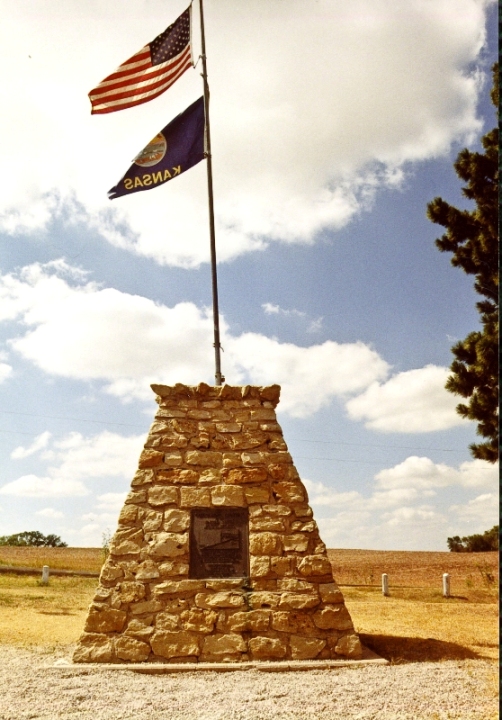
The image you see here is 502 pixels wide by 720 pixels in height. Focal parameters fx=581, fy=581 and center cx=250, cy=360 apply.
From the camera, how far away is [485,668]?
613cm

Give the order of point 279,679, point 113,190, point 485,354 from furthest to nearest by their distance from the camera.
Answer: point 485,354
point 113,190
point 279,679

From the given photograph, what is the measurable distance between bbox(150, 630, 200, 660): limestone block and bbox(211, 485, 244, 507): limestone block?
1495 millimetres

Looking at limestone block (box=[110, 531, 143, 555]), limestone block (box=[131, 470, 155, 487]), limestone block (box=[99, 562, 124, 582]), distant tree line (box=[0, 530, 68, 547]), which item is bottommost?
distant tree line (box=[0, 530, 68, 547])

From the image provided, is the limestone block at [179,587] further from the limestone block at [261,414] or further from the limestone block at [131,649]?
the limestone block at [261,414]

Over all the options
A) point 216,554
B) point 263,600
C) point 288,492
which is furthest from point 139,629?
point 288,492

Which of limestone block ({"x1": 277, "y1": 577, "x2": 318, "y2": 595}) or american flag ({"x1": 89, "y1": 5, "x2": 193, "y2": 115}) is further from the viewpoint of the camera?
american flag ({"x1": 89, "y1": 5, "x2": 193, "y2": 115})

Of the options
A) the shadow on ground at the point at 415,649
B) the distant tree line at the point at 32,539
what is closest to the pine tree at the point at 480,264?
the shadow on ground at the point at 415,649

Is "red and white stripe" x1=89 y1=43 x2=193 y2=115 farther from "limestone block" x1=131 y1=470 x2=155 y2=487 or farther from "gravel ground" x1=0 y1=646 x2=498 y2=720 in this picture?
"gravel ground" x1=0 y1=646 x2=498 y2=720

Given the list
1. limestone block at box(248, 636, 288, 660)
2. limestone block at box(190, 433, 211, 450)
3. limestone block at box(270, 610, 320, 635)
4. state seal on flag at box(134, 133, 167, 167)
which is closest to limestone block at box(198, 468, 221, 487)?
limestone block at box(190, 433, 211, 450)

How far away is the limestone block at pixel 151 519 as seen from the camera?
6.95m

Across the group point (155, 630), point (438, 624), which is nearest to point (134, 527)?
point (155, 630)

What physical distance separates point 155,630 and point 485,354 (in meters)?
7.69

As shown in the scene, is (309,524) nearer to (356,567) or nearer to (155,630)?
(155,630)

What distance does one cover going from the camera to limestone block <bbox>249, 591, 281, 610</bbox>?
21.9ft
